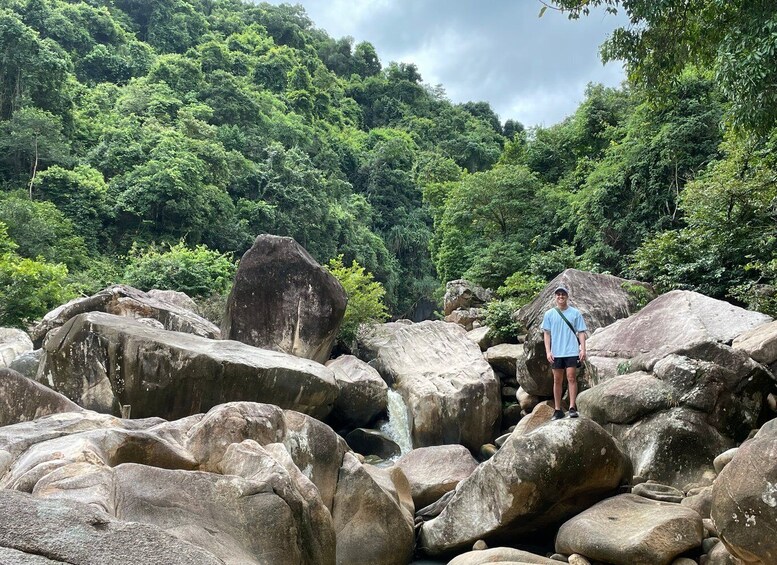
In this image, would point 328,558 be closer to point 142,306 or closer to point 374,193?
point 142,306

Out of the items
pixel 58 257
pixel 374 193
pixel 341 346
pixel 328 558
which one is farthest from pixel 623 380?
pixel 374 193

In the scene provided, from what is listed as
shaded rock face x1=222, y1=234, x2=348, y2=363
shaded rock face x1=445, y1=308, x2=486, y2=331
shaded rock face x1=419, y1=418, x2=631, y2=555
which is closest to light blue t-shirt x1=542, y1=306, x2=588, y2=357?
shaded rock face x1=419, y1=418, x2=631, y2=555

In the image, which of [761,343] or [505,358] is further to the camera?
[505,358]

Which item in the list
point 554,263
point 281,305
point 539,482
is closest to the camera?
point 539,482

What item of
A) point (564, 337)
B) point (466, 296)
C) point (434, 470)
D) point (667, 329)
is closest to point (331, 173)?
point (466, 296)

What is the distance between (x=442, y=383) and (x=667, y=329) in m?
5.42

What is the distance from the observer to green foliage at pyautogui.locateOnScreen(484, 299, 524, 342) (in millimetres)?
17453

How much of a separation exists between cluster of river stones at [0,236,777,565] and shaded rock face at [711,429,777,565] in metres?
0.02

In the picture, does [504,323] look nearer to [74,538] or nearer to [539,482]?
[539,482]

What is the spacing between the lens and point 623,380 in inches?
371

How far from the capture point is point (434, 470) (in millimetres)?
10867

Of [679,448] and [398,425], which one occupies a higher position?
[679,448]

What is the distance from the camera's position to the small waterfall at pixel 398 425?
14.9m

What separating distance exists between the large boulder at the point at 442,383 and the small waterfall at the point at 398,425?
225mm
